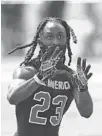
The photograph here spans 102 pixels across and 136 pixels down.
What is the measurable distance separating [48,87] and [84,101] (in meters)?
0.29

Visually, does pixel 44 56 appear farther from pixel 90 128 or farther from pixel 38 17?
pixel 38 17

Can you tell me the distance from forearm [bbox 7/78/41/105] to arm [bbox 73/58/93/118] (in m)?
0.30

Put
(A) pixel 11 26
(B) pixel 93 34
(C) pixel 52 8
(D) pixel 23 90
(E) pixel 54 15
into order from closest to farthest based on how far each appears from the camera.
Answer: (D) pixel 23 90 < (E) pixel 54 15 < (C) pixel 52 8 < (A) pixel 11 26 < (B) pixel 93 34

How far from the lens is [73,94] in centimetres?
315

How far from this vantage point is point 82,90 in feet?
9.93

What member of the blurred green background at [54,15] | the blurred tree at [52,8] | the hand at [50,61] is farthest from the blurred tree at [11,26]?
the hand at [50,61]

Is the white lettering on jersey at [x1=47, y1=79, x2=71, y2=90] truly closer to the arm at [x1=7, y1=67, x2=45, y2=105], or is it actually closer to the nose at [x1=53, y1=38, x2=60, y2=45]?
the arm at [x1=7, y1=67, x2=45, y2=105]

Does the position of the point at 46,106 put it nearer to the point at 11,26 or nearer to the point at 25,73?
the point at 25,73

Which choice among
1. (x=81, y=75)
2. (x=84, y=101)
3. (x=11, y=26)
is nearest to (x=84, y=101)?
(x=84, y=101)

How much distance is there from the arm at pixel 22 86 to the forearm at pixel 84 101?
32cm

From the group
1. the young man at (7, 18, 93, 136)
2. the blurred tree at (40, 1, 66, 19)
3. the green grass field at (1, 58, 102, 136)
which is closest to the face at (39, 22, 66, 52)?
the young man at (7, 18, 93, 136)

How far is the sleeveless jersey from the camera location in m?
3.08

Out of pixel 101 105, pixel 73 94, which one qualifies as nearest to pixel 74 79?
pixel 73 94

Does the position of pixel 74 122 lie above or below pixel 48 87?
below
